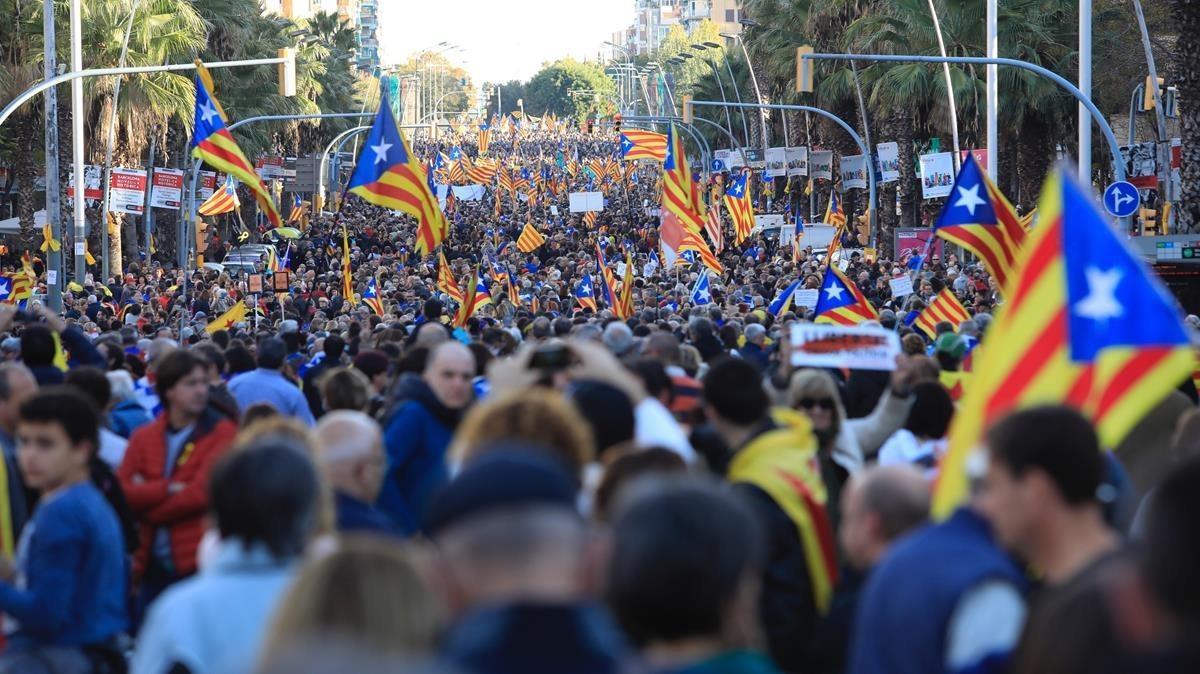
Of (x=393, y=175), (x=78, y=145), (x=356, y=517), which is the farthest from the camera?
(x=78, y=145)

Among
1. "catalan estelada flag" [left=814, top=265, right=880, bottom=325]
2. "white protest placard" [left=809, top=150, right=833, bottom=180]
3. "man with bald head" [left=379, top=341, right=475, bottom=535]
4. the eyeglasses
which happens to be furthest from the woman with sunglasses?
"white protest placard" [left=809, top=150, right=833, bottom=180]

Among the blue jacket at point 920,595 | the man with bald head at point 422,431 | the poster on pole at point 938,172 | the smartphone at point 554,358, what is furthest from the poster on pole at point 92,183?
the blue jacket at point 920,595

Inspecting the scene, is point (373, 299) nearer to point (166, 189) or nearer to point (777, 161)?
point (166, 189)

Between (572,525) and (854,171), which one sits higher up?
(854,171)

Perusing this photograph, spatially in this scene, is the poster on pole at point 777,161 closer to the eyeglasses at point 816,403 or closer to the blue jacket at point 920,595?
the eyeglasses at point 816,403

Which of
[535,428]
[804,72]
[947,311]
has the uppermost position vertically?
[804,72]

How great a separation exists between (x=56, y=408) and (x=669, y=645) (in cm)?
313

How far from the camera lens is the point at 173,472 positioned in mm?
6953

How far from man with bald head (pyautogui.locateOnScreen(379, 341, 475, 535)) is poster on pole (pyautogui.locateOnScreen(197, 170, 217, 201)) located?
145 ft

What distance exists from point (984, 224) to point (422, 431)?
5.51m

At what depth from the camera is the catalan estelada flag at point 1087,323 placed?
15.7ft

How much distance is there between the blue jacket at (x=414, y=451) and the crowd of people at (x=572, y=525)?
13mm

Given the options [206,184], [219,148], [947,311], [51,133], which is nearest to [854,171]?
[206,184]

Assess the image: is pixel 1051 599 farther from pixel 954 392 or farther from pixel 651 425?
pixel 954 392
